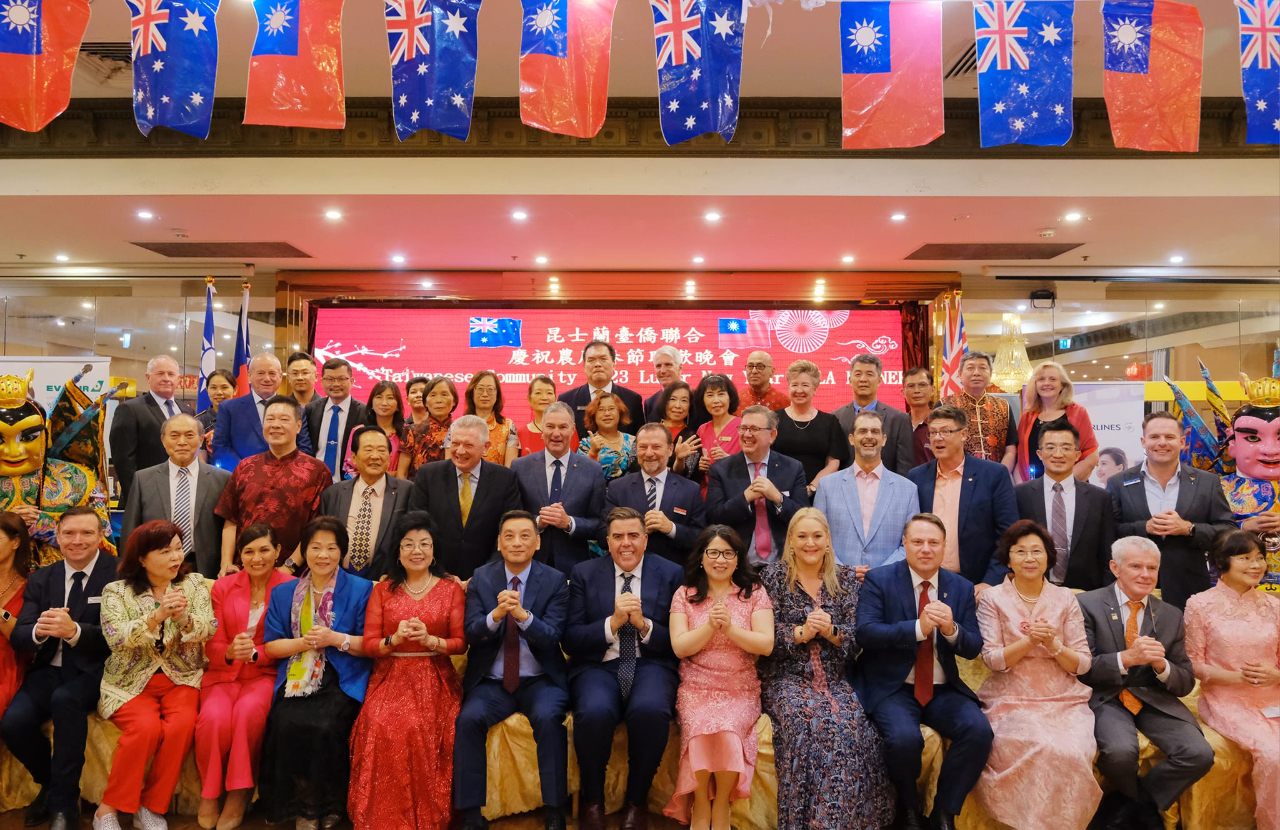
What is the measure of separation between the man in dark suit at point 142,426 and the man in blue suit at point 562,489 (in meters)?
2.44

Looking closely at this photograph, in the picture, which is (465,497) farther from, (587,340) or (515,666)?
(587,340)

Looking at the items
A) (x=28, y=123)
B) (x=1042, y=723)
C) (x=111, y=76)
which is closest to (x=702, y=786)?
(x=1042, y=723)

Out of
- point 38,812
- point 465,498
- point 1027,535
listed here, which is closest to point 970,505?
point 1027,535

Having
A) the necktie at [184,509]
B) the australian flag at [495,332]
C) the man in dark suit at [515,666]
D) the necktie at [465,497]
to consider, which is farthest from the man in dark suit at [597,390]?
the australian flag at [495,332]

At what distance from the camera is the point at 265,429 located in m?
3.91

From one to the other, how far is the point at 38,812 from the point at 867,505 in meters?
3.69

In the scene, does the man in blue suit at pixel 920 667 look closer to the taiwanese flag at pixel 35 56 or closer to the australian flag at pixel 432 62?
the australian flag at pixel 432 62

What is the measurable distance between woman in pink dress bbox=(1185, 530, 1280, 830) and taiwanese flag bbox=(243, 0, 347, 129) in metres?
4.73

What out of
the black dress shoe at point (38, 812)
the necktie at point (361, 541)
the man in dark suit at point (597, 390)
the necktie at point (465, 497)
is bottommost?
the black dress shoe at point (38, 812)

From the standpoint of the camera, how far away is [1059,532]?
3.85 meters

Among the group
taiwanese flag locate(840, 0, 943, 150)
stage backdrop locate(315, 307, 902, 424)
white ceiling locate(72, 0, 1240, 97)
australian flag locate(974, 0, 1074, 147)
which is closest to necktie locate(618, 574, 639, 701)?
taiwanese flag locate(840, 0, 943, 150)

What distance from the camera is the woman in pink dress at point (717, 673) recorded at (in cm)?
311

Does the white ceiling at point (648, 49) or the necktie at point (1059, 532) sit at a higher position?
the white ceiling at point (648, 49)

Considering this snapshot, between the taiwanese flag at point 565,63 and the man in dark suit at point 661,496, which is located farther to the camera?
the taiwanese flag at point 565,63
